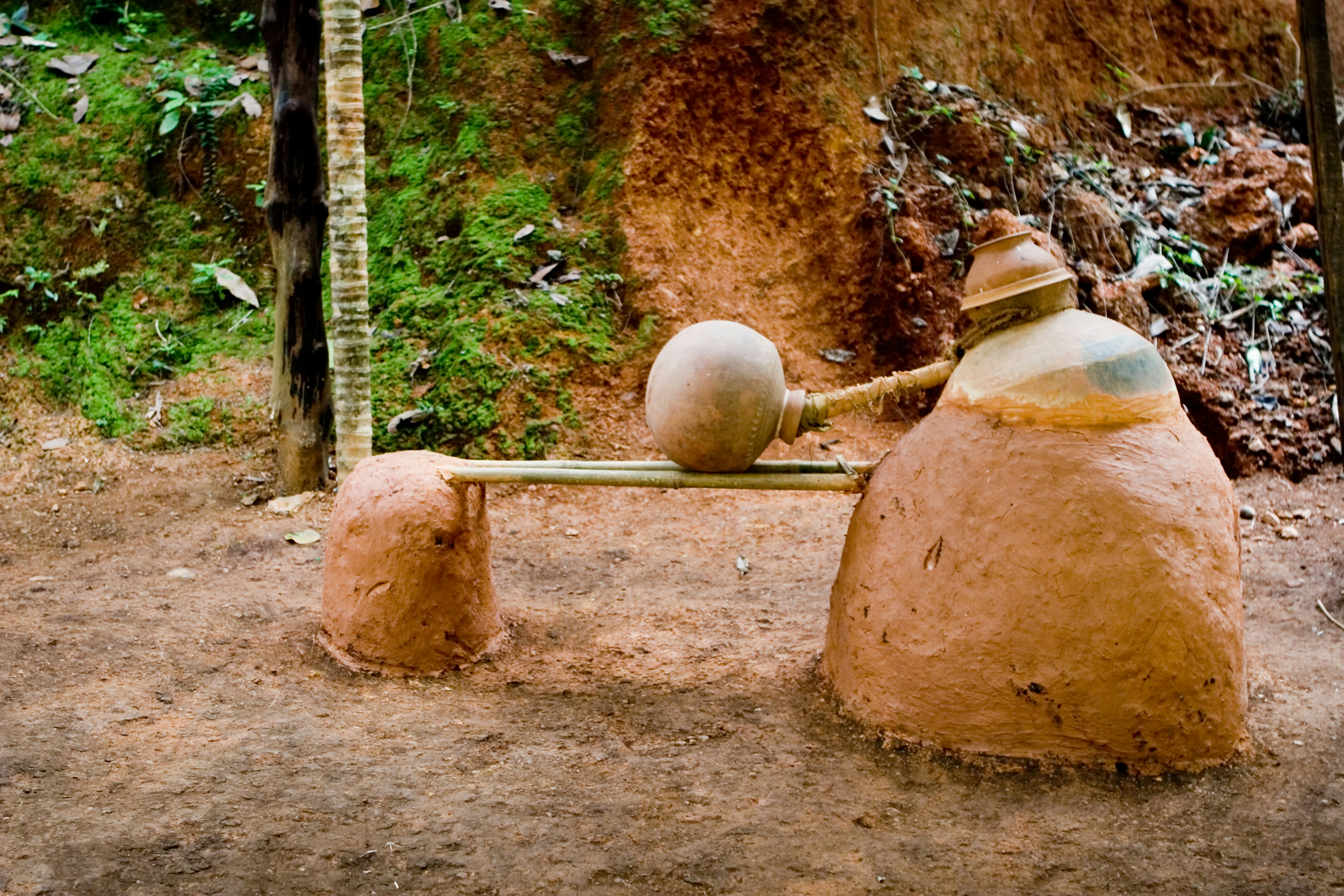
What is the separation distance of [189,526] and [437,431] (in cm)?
146

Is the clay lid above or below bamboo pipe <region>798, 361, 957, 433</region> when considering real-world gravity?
above

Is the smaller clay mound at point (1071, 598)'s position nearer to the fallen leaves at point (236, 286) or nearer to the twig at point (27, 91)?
the fallen leaves at point (236, 286)

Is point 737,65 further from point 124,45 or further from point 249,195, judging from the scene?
point 124,45

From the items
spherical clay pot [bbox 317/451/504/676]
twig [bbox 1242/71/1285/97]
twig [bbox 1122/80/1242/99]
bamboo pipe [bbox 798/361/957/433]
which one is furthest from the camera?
twig [bbox 1242/71/1285/97]

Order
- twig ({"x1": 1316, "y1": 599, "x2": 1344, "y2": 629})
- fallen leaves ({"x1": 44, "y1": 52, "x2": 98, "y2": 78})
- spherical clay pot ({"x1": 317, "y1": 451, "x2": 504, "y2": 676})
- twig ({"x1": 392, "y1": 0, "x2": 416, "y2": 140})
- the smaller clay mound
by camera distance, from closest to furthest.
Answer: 1. the smaller clay mound
2. spherical clay pot ({"x1": 317, "y1": 451, "x2": 504, "y2": 676})
3. twig ({"x1": 1316, "y1": 599, "x2": 1344, "y2": 629})
4. twig ({"x1": 392, "y1": 0, "x2": 416, "y2": 140})
5. fallen leaves ({"x1": 44, "y1": 52, "x2": 98, "y2": 78})

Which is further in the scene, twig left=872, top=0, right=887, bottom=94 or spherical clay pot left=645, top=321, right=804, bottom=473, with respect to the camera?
twig left=872, top=0, right=887, bottom=94

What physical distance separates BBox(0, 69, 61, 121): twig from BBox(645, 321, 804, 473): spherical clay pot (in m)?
6.61

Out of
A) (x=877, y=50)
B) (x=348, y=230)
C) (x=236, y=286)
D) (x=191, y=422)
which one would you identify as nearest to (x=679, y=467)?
(x=348, y=230)

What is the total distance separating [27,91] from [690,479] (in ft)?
23.3

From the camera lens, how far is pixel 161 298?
293 inches

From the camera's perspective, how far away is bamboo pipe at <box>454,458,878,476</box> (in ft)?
11.6

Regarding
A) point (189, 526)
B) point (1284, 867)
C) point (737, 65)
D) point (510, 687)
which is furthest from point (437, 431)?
point (1284, 867)

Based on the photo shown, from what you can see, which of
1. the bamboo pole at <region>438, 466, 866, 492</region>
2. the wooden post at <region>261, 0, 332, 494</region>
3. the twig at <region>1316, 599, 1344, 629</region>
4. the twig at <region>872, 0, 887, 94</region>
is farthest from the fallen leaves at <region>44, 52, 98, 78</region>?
the twig at <region>1316, 599, 1344, 629</region>

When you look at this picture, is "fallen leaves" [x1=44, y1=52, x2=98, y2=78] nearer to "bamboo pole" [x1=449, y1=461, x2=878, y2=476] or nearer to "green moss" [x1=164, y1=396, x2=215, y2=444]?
"green moss" [x1=164, y1=396, x2=215, y2=444]
